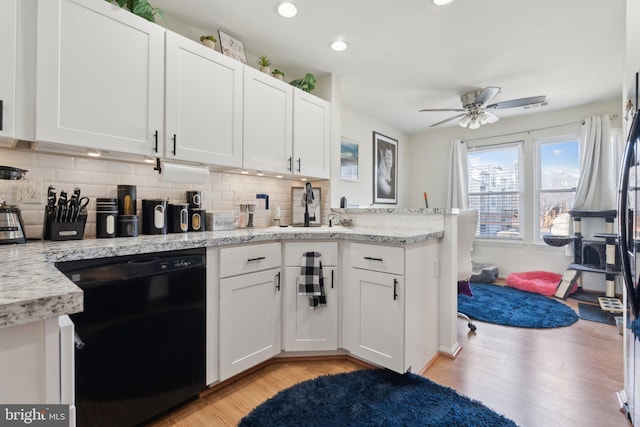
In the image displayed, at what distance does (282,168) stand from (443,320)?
1.76 meters

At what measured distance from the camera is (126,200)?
1.81 meters

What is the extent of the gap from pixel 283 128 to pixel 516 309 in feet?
10.0

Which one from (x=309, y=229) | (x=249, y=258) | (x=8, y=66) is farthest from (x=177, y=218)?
(x=8, y=66)

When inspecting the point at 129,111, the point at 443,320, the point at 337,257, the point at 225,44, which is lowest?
the point at 443,320

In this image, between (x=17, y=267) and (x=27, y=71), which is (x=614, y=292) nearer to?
(x=17, y=267)

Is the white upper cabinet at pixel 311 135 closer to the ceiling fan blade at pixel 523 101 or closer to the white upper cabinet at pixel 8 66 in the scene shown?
the white upper cabinet at pixel 8 66

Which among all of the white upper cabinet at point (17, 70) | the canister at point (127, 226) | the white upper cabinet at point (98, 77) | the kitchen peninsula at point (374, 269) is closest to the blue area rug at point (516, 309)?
the kitchen peninsula at point (374, 269)

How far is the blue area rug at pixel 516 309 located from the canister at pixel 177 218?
111 inches

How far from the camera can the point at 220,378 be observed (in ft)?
5.64

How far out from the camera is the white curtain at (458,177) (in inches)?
191

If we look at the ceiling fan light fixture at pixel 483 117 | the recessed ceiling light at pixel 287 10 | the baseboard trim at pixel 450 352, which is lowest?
the baseboard trim at pixel 450 352

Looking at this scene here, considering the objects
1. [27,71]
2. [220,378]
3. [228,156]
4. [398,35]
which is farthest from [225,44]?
[220,378]

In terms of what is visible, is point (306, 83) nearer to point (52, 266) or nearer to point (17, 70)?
point (17, 70)
